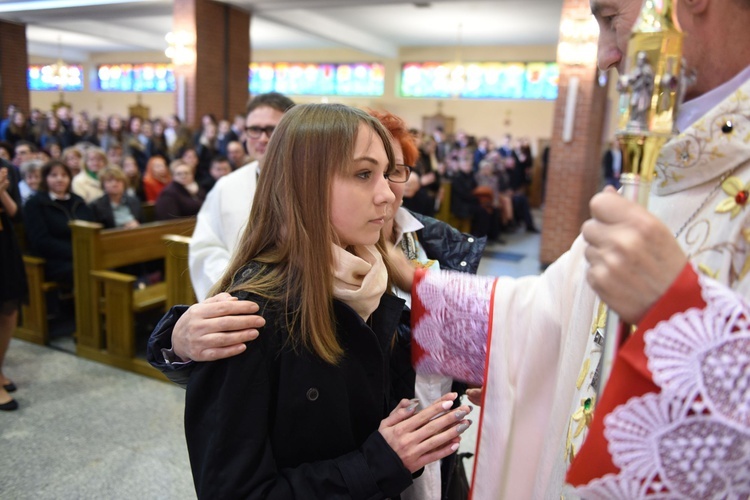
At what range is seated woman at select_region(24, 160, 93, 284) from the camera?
4.21 meters

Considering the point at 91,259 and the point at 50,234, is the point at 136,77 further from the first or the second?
the point at 91,259

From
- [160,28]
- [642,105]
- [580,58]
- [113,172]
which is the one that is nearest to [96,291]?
[113,172]

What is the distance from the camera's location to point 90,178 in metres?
5.73

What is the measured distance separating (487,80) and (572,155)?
28.7 feet

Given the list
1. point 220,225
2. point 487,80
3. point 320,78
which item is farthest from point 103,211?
point 320,78

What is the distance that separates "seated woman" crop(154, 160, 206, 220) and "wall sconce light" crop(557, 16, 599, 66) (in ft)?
15.0

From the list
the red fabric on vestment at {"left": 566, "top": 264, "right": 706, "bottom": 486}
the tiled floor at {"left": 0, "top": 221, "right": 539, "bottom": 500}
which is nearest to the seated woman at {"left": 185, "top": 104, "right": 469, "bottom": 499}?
the red fabric on vestment at {"left": 566, "top": 264, "right": 706, "bottom": 486}

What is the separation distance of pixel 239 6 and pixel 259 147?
8230 mm

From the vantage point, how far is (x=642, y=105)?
59 centimetres

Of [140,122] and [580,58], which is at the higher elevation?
[580,58]

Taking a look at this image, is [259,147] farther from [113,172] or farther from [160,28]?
[160,28]

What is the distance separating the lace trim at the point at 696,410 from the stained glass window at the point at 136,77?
2029 centimetres

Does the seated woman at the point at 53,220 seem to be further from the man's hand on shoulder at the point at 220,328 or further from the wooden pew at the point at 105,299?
the man's hand on shoulder at the point at 220,328

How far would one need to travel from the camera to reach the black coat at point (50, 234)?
13.8ft
